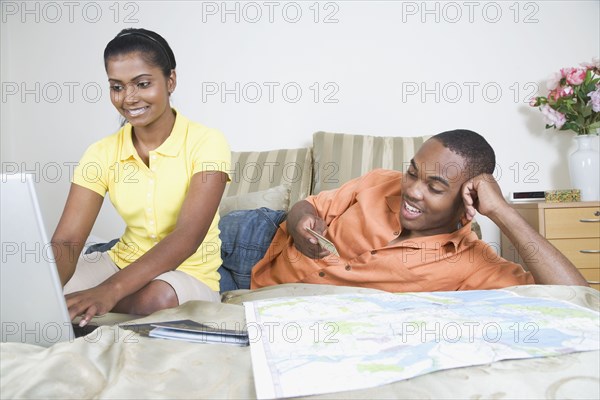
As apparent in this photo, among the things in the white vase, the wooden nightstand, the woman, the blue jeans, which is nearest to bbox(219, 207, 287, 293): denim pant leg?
the blue jeans

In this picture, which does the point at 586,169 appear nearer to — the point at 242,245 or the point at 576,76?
the point at 576,76

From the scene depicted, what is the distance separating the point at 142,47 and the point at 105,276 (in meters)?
0.56

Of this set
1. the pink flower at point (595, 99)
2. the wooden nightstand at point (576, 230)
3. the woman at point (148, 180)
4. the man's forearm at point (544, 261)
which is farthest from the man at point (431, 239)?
the pink flower at point (595, 99)

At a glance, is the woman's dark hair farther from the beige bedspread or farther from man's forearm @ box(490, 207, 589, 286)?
man's forearm @ box(490, 207, 589, 286)

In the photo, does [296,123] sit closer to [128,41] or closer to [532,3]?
[532,3]

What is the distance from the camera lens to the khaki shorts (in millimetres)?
1210

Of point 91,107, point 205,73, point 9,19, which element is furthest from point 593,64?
point 9,19

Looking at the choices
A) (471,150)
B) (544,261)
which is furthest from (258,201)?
(544,261)

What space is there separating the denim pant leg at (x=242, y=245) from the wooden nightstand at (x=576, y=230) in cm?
127

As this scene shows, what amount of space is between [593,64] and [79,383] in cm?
266

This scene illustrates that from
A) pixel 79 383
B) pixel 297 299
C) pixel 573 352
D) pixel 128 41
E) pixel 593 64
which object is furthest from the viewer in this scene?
pixel 593 64

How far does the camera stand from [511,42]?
2.84 metres

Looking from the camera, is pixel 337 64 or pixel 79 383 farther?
pixel 337 64

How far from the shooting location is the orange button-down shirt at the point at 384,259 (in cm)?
143
